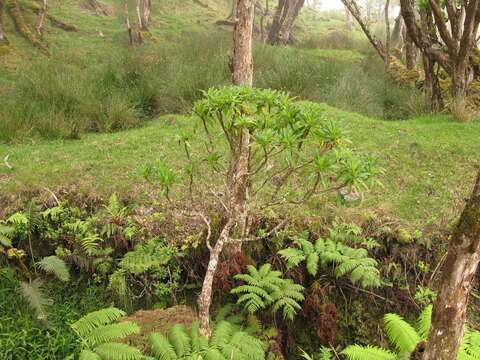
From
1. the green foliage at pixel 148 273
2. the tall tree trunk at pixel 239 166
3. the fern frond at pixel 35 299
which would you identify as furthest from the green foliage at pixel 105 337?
the green foliage at pixel 148 273

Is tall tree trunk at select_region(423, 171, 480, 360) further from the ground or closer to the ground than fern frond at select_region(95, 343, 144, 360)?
further from the ground

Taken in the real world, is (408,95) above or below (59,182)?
above

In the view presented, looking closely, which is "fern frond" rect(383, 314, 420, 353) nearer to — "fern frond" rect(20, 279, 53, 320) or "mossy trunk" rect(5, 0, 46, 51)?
"fern frond" rect(20, 279, 53, 320)

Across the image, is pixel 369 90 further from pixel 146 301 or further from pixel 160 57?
pixel 146 301

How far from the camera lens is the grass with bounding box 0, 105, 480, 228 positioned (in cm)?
536

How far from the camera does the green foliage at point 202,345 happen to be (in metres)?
3.17

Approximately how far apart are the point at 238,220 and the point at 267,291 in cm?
71

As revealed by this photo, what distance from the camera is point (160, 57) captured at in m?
10.7

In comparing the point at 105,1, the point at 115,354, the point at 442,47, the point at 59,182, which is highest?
the point at 105,1

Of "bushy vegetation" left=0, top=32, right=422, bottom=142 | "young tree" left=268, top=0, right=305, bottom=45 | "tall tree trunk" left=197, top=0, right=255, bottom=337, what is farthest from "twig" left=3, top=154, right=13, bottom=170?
"young tree" left=268, top=0, right=305, bottom=45

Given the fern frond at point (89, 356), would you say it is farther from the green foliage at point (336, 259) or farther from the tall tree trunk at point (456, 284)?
the tall tree trunk at point (456, 284)

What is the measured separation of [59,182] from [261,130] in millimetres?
3414

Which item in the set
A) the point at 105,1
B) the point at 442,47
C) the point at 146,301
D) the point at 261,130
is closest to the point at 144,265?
the point at 146,301

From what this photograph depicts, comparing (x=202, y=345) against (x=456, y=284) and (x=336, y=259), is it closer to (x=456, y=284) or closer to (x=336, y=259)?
(x=336, y=259)
